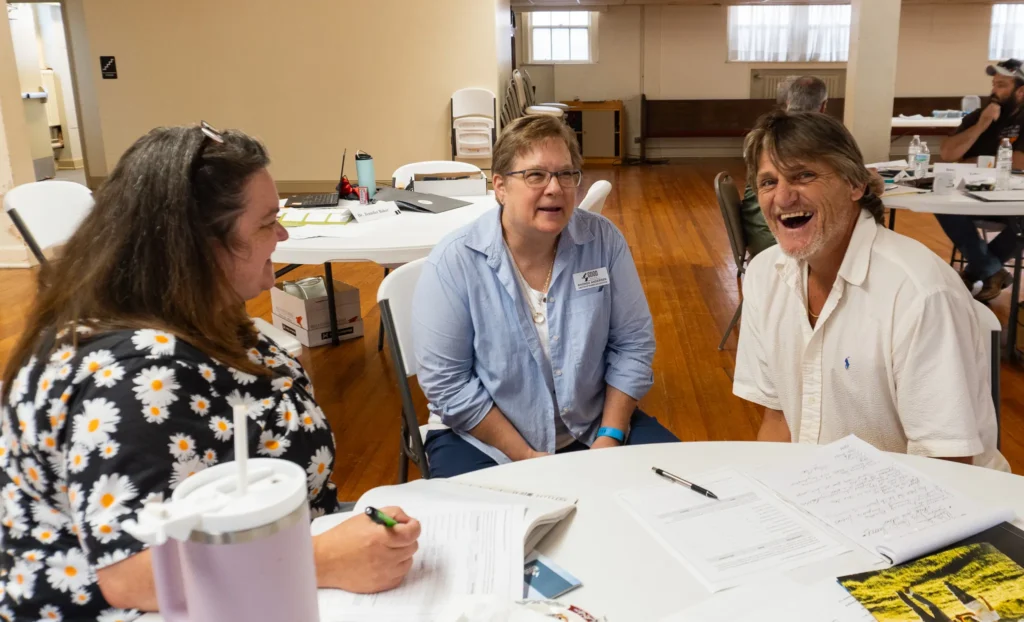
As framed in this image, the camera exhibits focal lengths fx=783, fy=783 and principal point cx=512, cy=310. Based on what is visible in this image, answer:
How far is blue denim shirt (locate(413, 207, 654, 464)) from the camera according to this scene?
1.95 m

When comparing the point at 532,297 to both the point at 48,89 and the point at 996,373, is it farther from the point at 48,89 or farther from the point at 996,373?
the point at 48,89

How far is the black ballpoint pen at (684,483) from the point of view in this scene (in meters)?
1.19

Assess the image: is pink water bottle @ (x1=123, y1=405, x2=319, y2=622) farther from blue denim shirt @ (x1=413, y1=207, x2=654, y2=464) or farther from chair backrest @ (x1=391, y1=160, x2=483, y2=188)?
chair backrest @ (x1=391, y1=160, x2=483, y2=188)

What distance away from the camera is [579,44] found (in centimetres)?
1366

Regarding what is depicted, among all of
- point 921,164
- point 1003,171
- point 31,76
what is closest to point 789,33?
point 921,164

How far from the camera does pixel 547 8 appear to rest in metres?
13.3

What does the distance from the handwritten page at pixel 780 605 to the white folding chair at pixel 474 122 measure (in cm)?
788

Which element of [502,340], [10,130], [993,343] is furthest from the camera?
[10,130]

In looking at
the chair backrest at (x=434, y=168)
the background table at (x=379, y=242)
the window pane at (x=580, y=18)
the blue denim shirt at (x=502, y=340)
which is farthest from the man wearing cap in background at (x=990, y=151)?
the window pane at (x=580, y=18)

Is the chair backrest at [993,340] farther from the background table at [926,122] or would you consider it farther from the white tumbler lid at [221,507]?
the background table at [926,122]

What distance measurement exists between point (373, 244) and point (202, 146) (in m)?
1.81

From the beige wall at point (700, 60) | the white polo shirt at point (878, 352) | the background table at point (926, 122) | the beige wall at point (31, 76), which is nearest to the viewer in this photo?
the white polo shirt at point (878, 352)

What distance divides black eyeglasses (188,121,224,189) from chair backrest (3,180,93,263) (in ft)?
7.84

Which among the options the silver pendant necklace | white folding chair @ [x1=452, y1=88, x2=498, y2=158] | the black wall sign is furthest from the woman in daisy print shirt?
the black wall sign
